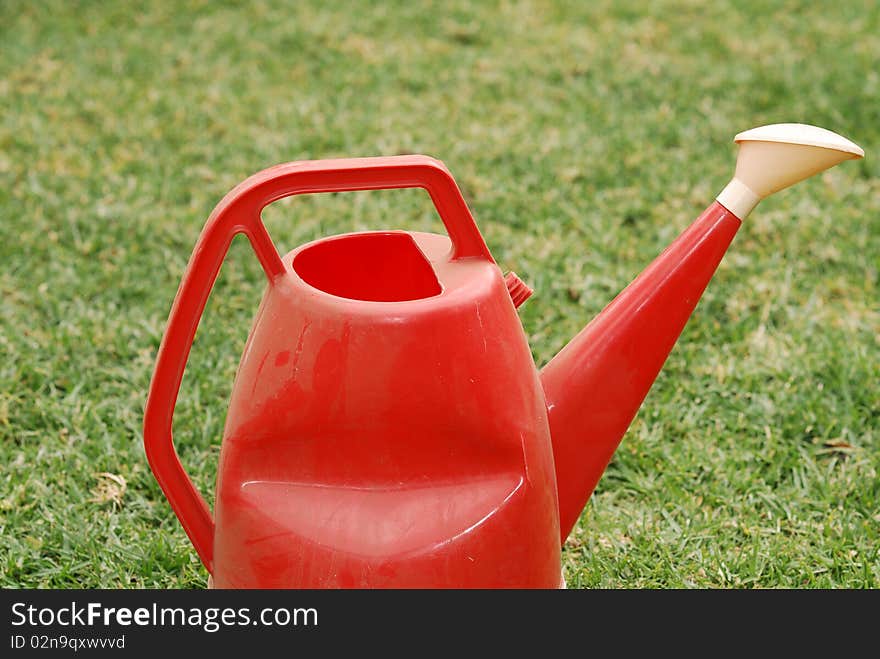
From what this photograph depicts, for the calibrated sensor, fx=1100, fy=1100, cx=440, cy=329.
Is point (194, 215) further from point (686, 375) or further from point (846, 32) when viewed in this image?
point (846, 32)

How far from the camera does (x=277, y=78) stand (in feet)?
11.8

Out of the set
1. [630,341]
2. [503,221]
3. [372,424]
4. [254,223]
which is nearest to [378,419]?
[372,424]

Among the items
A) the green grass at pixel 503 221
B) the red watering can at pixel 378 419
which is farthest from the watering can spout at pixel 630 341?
the green grass at pixel 503 221

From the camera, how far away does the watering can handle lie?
118 centimetres

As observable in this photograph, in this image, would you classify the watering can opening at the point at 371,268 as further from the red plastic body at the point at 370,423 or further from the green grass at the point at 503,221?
the green grass at the point at 503,221

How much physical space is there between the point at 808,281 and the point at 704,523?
95 cm

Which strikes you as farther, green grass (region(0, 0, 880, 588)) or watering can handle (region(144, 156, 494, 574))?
green grass (region(0, 0, 880, 588))

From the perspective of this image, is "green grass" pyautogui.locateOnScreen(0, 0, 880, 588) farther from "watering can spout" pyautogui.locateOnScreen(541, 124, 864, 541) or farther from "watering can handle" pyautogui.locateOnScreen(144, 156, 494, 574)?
"watering can handle" pyautogui.locateOnScreen(144, 156, 494, 574)

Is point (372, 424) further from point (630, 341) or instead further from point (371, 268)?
point (630, 341)

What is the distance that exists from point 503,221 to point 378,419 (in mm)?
1684

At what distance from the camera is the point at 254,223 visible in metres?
1.20

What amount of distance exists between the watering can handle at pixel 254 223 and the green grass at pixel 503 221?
50 cm

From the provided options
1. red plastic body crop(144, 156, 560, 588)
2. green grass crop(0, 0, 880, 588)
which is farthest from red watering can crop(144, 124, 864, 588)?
green grass crop(0, 0, 880, 588)

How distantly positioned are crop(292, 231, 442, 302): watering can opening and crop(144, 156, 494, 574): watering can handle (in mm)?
99
